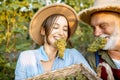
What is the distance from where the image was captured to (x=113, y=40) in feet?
Result: 10.4

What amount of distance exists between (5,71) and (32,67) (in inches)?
44.7

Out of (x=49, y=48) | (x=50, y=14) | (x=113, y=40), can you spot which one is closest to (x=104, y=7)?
(x=113, y=40)

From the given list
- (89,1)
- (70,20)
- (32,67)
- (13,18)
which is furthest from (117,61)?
(89,1)

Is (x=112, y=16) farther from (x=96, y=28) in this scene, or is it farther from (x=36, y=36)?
(x=36, y=36)

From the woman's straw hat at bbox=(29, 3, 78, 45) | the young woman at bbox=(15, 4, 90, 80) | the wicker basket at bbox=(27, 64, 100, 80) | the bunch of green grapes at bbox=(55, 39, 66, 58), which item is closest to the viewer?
the wicker basket at bbox=(27, 64, 100, 80)

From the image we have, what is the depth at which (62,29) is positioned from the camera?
3.11 m

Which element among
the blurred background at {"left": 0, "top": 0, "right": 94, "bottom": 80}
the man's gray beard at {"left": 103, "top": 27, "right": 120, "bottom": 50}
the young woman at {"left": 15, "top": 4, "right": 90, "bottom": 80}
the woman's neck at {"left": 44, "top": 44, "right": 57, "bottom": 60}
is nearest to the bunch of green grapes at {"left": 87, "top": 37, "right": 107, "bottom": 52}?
the man's gray beard at {"left": 103, "top": 27, "right": 120, "bottom": 50}

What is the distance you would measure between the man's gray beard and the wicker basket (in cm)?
51

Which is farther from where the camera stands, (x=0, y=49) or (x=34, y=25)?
(x=0, y=49)

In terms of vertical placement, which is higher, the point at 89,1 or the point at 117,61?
the point at 89,1

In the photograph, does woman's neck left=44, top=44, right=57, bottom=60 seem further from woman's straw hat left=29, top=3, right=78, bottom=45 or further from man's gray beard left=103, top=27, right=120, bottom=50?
man's gray beard left=103, top=27, right=120, bottom=50

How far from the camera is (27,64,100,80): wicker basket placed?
2.68m

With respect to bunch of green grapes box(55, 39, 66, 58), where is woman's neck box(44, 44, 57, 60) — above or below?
below

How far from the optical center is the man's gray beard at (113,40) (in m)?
3.16
